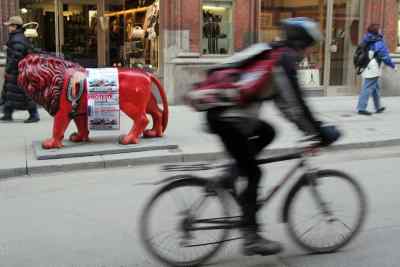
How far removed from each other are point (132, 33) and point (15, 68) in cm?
410

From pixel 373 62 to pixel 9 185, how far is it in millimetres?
7604

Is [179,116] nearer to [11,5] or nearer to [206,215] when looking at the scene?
[11,5]

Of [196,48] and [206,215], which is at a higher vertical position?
[196,48]

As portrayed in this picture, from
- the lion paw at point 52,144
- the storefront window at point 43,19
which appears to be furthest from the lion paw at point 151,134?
the storefront window at point 43,19

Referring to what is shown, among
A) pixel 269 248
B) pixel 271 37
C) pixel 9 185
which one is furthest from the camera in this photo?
pixel 271 37

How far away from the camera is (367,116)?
445 inches

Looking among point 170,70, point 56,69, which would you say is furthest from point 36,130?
point 170,70

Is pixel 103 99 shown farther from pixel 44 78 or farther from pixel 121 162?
pixel 121 162

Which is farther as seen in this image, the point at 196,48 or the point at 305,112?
the point at 196,48

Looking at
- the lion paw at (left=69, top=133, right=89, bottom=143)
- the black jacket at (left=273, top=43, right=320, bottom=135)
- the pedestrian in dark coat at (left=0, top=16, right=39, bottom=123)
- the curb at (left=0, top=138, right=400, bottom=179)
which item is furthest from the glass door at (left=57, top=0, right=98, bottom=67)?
the black jacket at (left=273, top=43, right=320, bottom=135)

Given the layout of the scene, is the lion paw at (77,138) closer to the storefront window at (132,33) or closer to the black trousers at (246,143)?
the black trousers at (246,143)

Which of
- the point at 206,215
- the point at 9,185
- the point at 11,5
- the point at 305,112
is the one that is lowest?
the point at 9,185

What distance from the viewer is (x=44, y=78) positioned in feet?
25.2

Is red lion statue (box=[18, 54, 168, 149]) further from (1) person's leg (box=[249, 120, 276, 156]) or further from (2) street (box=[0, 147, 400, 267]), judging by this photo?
(1) person's leg (box=[249, 120, 276, 156])
